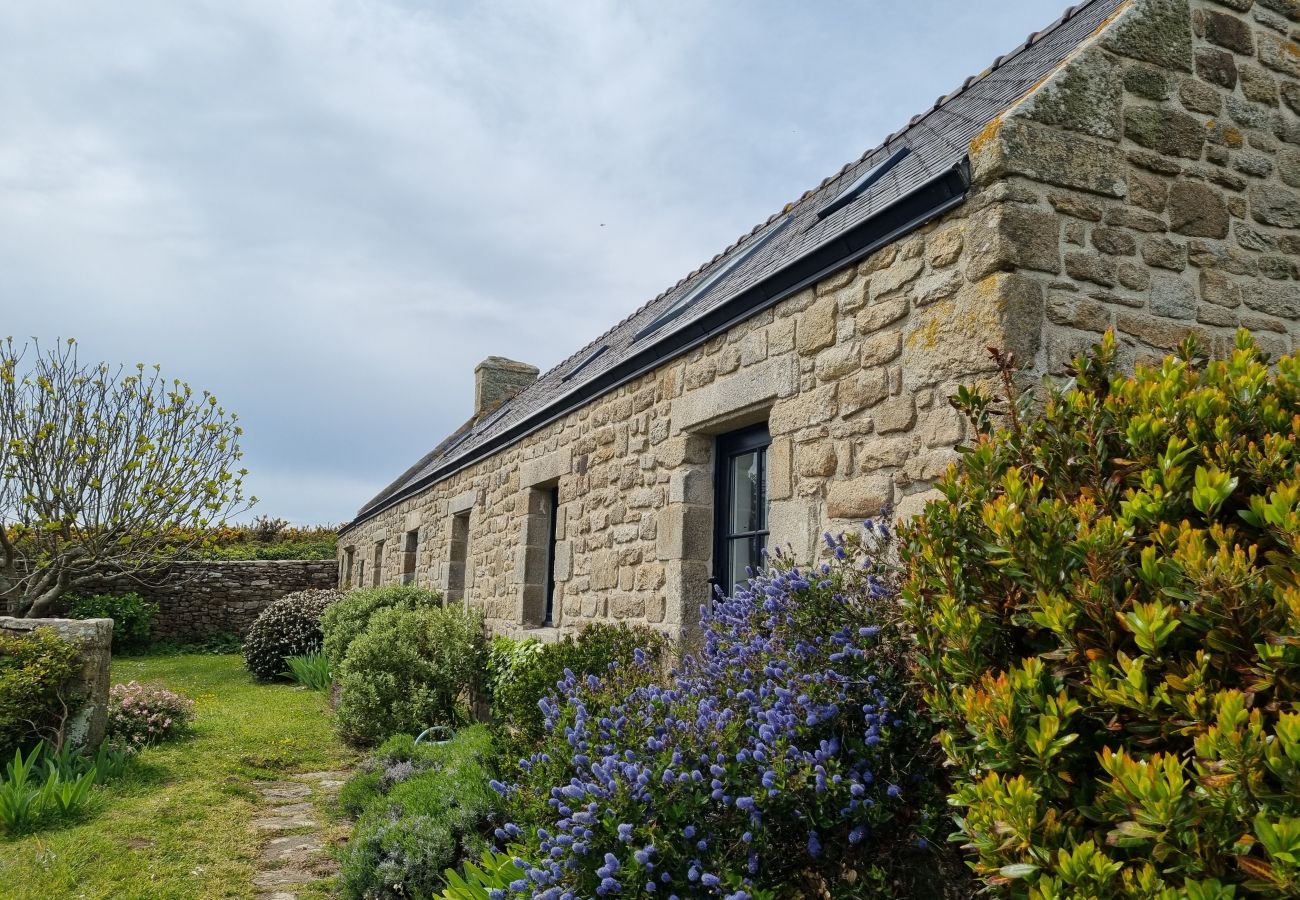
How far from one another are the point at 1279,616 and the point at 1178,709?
0.86 ft

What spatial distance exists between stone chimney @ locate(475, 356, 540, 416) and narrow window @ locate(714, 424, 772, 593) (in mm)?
11491

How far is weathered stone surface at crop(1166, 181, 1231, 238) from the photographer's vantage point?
383 cm

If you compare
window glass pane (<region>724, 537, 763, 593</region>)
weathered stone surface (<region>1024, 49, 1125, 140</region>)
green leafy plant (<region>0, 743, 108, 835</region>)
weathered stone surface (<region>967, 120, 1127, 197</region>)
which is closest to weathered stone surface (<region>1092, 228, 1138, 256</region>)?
weathered stone surface (<region>967, 120, 1127, 197</region>)

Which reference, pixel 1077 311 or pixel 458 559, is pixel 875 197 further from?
pixel 458 559

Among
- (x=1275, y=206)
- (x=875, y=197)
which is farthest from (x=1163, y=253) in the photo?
(x=875, y=197)

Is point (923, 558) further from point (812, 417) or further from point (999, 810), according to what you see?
point (812, 417)

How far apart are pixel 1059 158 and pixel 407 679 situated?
6.63 metres

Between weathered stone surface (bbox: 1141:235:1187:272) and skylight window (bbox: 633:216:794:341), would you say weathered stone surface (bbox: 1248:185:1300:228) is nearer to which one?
weathered stone surface (bbox: 1141:235:1187:272)

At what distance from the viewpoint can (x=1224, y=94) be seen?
4.07 metres

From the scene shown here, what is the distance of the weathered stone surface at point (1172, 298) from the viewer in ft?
12.1

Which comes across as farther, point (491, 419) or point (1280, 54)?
point (491, 419)

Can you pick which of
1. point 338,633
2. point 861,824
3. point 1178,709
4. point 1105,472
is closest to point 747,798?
point 861,824

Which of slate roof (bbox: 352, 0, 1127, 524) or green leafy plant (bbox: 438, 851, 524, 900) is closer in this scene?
green leafy plant (bbox: 438, 851, 524, 900)

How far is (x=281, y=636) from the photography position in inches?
523
